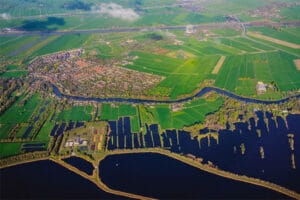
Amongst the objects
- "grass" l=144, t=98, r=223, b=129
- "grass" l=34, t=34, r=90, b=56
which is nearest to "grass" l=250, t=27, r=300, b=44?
"grass" l=144, t=98, r=223, b=129

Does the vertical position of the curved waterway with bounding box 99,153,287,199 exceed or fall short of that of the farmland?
it falls short

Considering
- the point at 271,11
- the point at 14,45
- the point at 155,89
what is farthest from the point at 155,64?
the point at 271,11

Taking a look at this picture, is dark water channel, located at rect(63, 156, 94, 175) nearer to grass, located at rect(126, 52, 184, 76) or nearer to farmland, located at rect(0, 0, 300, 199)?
farmland, located at rect(0, 0, 300, 199)

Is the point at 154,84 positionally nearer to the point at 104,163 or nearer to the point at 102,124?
the point at 102,124

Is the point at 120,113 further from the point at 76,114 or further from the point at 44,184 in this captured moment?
the point at 44,184

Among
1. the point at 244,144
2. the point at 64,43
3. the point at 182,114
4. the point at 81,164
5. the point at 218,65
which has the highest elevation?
the point at 64,43

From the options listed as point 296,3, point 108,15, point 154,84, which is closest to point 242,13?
point 296,3
